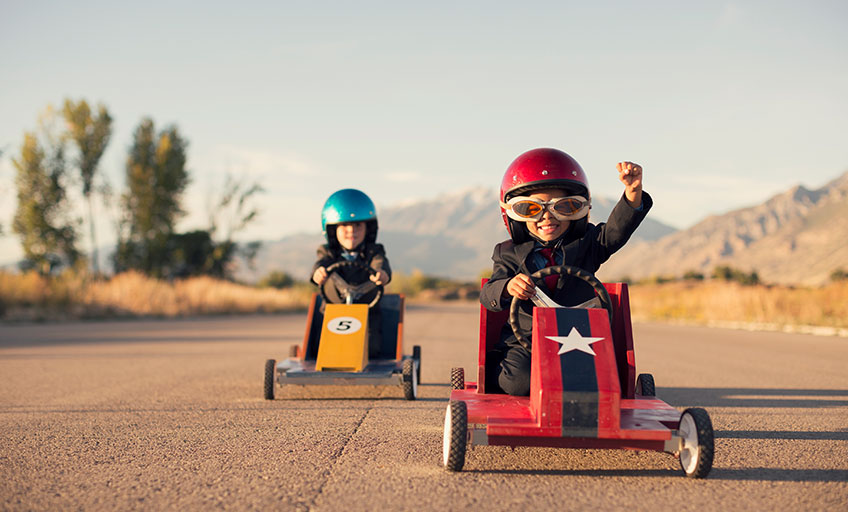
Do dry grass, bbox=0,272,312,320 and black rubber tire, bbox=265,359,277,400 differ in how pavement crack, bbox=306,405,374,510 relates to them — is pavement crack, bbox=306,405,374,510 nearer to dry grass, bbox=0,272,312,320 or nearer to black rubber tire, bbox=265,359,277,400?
black rubber tire, bbox=265,359,277,400

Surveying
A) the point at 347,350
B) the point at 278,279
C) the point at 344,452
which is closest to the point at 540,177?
the point at 344,452

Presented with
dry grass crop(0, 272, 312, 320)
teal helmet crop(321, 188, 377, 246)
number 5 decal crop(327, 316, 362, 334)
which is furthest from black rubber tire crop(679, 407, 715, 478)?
dry grass crop(0, 272, 312, 320)

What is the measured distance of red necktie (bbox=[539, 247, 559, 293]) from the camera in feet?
14.9

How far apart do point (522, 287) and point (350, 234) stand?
12.9 ft

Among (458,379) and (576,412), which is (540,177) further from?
(576,412)

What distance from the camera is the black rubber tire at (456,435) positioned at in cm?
346

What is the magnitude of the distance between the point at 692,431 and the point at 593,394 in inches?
19.9

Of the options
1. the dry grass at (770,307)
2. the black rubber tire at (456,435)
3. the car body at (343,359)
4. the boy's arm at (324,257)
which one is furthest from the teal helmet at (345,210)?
the dry grass at (770,307)

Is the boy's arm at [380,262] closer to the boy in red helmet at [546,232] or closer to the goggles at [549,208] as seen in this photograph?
the boy in red helmet at [546,232]

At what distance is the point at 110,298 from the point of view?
22344 millimetres

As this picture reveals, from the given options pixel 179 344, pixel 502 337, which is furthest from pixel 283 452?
pixel 179 344

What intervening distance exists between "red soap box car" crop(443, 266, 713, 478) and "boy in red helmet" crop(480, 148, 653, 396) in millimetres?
461

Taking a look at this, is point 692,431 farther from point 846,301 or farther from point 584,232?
point 846,301

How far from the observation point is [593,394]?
136 inches
